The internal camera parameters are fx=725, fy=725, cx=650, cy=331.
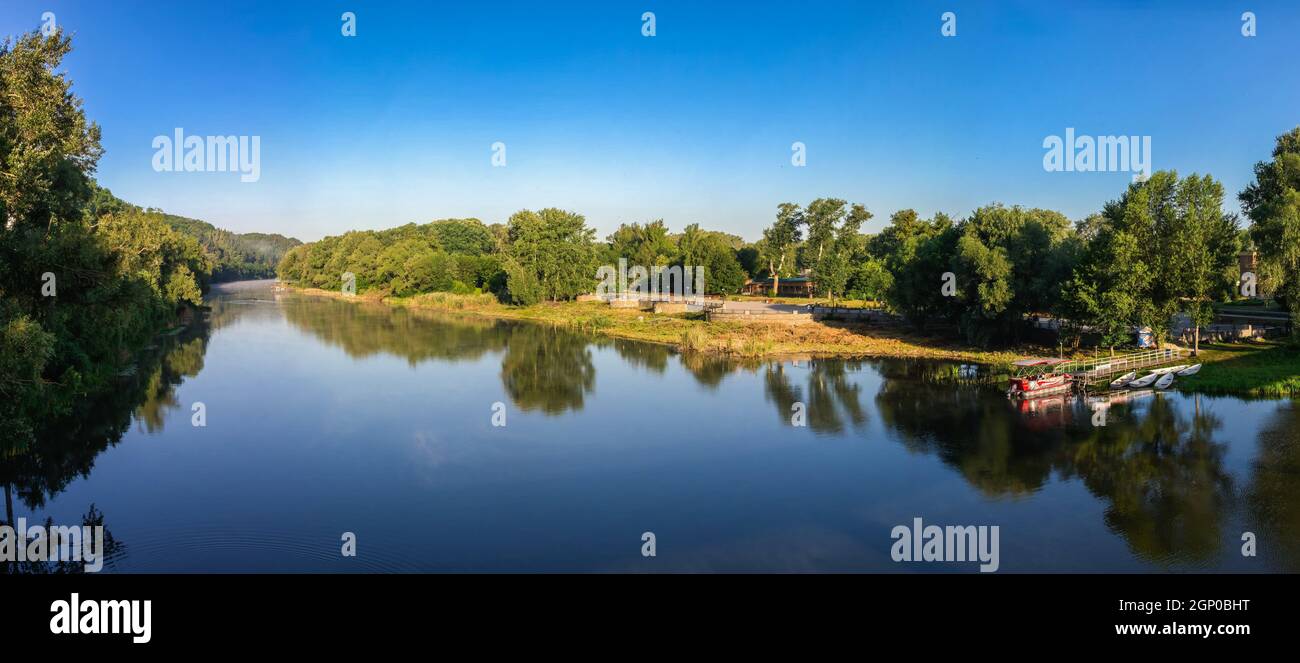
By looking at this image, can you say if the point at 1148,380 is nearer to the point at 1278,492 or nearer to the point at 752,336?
the point at 1278,492

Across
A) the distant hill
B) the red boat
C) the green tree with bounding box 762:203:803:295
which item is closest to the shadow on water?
the red boat

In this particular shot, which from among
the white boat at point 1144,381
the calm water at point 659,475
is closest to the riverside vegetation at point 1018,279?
the white boat at point 1144,381

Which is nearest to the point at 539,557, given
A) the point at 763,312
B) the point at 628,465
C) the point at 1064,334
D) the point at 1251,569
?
the point at 628,465

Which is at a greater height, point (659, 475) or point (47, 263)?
point (47, 263)

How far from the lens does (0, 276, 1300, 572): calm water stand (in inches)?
565

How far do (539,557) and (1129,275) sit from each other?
90.8ft

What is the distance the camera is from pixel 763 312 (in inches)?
2371

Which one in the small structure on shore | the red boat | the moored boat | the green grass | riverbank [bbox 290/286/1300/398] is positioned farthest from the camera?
the small structure on shore

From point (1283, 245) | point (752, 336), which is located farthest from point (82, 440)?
point (1283, 245)

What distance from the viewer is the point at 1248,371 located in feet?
93.7

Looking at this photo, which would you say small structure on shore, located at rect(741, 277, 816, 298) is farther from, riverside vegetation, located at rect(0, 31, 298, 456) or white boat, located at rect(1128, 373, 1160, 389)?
riverside vegetation, located at rect(0, 31, 298, 456)

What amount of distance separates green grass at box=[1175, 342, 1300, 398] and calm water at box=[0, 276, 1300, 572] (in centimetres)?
185

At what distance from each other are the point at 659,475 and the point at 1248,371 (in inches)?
991
